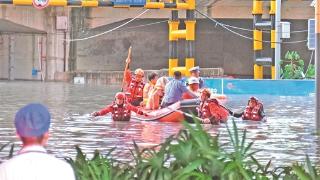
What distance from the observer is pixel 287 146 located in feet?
40.7

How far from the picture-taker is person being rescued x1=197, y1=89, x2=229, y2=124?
1697 cm

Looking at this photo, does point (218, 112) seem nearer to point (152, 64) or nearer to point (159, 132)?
point (159, 132)

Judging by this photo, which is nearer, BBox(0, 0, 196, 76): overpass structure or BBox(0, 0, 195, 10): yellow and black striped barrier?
BBox(0, 0, 195, 10): yellow and black striped barrier

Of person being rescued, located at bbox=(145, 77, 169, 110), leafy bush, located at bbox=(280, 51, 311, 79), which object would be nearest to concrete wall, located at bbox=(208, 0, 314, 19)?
leafy bush, located at bbox=(280, 51, 311, 79)

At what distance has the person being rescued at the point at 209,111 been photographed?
17.0 metres

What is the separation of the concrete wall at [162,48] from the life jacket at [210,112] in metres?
25.6

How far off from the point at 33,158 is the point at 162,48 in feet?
133

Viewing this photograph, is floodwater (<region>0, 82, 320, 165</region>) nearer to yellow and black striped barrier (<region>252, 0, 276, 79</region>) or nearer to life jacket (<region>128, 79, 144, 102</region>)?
life jacket (<region>128, 79, 144, 102</region>)

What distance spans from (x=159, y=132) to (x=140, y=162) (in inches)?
359

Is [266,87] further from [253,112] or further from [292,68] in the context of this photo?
[253,112]

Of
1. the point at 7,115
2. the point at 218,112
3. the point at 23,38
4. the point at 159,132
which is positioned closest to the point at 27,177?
the point at 159,132

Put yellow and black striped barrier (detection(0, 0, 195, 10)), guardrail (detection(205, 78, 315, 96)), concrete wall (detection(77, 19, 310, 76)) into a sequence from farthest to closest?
1. concrete wall (detection(77, 19, 310, 76))
2. guardrail (detection(205, 78, 315, 96))
3. yellow and black striped barrier (detection(0, 0, 195, 10))

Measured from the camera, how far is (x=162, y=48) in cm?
4409

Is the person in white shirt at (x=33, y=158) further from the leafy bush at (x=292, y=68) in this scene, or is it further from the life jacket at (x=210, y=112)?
the leafy bush at (x=292, y=68)
